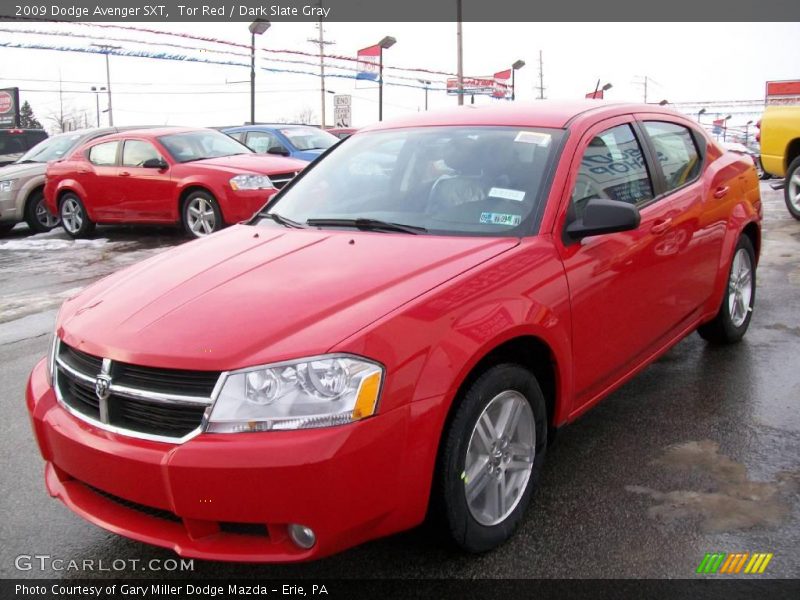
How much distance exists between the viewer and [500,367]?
2.74 m

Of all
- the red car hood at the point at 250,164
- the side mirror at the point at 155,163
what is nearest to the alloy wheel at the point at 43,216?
the side mirror at the point at 155,163

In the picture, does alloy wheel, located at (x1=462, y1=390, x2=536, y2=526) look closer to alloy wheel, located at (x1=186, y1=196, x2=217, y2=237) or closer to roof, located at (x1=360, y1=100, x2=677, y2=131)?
roof, located at (x1=360, y1=100, x2=677, y2=131)

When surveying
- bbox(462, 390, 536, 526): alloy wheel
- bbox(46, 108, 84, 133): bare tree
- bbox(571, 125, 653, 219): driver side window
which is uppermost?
bbox(46, 108, 84, 133): bare tree

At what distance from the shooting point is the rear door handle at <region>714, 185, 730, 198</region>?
14.9 ft

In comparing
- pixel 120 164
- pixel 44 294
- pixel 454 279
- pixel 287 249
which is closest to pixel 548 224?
pixel 454 279

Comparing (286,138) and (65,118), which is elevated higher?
(65,118)

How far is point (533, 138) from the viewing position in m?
3.56

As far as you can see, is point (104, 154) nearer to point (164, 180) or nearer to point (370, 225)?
point (164, 180)

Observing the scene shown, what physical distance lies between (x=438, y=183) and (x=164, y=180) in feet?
27.5

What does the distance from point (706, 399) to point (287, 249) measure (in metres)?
2.50

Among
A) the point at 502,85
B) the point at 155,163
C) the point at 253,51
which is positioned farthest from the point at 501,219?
the point at 502,85
